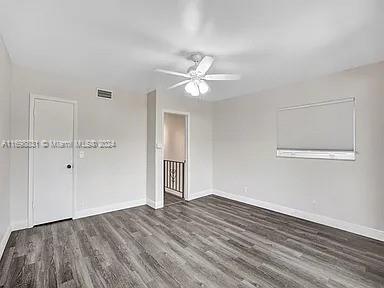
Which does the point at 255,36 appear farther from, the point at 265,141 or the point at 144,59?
the point at 265,141

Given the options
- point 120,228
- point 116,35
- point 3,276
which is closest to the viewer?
point 3,276

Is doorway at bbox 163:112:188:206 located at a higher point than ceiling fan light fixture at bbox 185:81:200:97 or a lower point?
lower

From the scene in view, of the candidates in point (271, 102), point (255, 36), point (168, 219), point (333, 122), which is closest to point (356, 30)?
point (255, 36)

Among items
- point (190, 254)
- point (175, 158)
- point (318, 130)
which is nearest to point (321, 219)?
point (318, 130)

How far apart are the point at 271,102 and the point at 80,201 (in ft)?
13.7

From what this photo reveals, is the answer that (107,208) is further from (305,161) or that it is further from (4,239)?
(305,161)

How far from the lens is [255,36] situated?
225 cm

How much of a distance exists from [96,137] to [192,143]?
2171 millimetres

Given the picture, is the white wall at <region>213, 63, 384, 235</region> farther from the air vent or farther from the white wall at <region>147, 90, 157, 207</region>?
the air vent

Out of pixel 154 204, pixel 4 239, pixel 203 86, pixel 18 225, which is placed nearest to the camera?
pixel 4 239

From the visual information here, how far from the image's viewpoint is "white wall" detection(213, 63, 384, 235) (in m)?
2.94

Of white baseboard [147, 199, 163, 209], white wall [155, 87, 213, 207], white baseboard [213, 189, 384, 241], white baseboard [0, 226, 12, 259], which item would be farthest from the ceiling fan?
white baseboard [0, 226, 12, 259]

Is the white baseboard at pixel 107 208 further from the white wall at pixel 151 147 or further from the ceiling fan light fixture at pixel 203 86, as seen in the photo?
the ceiling fan light fixture at pixel 203 86

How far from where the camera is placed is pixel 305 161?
12.0 feet
